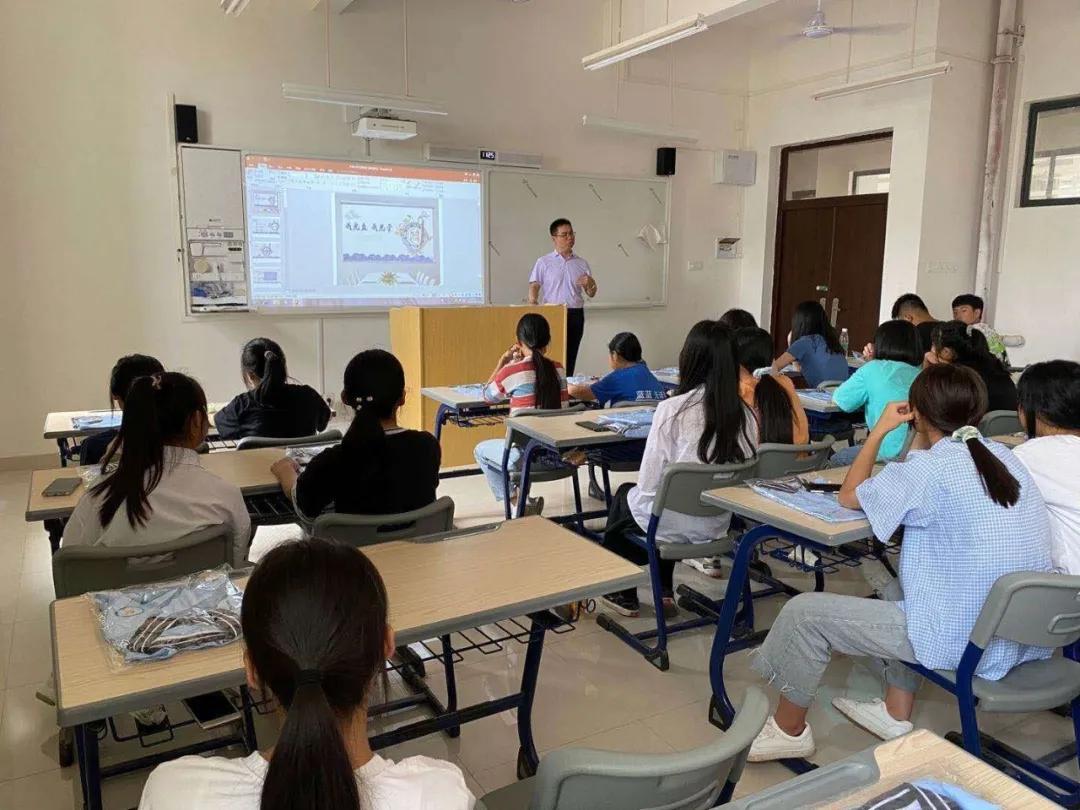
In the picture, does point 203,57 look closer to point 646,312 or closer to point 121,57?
point 121,57

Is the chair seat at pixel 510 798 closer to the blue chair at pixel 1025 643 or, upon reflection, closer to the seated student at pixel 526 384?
the blue chair at pixel 1025 643

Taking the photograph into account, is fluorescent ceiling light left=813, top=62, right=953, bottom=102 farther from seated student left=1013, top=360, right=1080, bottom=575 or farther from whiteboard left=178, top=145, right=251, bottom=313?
whiteboard left=178, top=145, right=251, bottom=313

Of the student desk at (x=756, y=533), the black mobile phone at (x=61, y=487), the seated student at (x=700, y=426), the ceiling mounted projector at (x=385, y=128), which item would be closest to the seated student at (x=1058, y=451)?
the student desk at (x=756, y=533)

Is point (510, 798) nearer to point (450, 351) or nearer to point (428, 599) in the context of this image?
point (428, 599)

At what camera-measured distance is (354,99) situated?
550 centimetres

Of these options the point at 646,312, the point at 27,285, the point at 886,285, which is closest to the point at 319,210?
the point at 27,285

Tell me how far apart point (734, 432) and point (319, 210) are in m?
4.40

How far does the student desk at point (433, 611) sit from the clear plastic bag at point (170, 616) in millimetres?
21

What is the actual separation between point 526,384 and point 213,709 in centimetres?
221

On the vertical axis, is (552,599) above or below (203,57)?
below

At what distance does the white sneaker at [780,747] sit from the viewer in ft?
7.16

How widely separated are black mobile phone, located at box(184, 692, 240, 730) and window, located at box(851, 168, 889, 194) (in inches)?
292

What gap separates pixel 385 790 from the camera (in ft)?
3.09

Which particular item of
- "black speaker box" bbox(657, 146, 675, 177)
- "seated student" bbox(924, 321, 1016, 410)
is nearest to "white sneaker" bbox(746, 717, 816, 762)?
"seated student" bbox(924, 321, 1016, 410)
